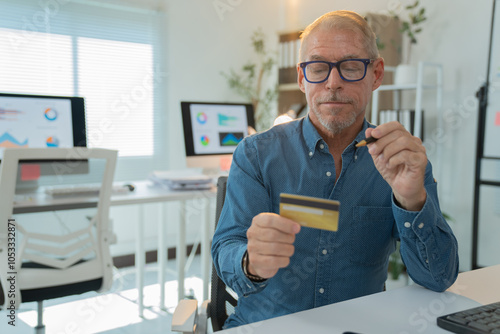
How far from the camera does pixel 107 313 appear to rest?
2.76 m

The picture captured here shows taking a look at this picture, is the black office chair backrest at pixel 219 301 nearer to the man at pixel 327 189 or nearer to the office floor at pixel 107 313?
the man at pixel 327 189

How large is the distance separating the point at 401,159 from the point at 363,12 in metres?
2.93

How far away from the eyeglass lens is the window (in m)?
2.81

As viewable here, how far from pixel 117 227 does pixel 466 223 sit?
2.62 metres

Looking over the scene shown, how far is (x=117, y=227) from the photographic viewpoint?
3746 mm

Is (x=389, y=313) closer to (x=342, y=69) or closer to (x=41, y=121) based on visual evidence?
(x=342, y=69)

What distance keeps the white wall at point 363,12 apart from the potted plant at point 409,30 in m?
0.07

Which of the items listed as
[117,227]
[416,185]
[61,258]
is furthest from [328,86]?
[117,227]

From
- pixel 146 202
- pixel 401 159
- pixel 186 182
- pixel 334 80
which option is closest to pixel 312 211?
pixel 401 159

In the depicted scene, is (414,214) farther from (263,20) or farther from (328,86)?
(263,20)

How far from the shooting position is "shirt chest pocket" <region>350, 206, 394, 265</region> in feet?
3.79

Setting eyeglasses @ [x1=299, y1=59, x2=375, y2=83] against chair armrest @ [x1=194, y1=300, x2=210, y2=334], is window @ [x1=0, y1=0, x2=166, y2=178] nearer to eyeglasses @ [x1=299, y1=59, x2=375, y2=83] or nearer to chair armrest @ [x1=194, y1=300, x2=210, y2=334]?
chair armrest @ [x1=194, y1=300, x2=210, y2=334]

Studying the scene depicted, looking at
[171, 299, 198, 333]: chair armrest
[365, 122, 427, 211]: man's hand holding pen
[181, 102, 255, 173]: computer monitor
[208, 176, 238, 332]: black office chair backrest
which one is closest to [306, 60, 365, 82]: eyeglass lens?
[365, 122, 427, 211]: man's hand holding pen

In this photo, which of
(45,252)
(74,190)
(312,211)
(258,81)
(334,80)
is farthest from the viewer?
(258,81)
